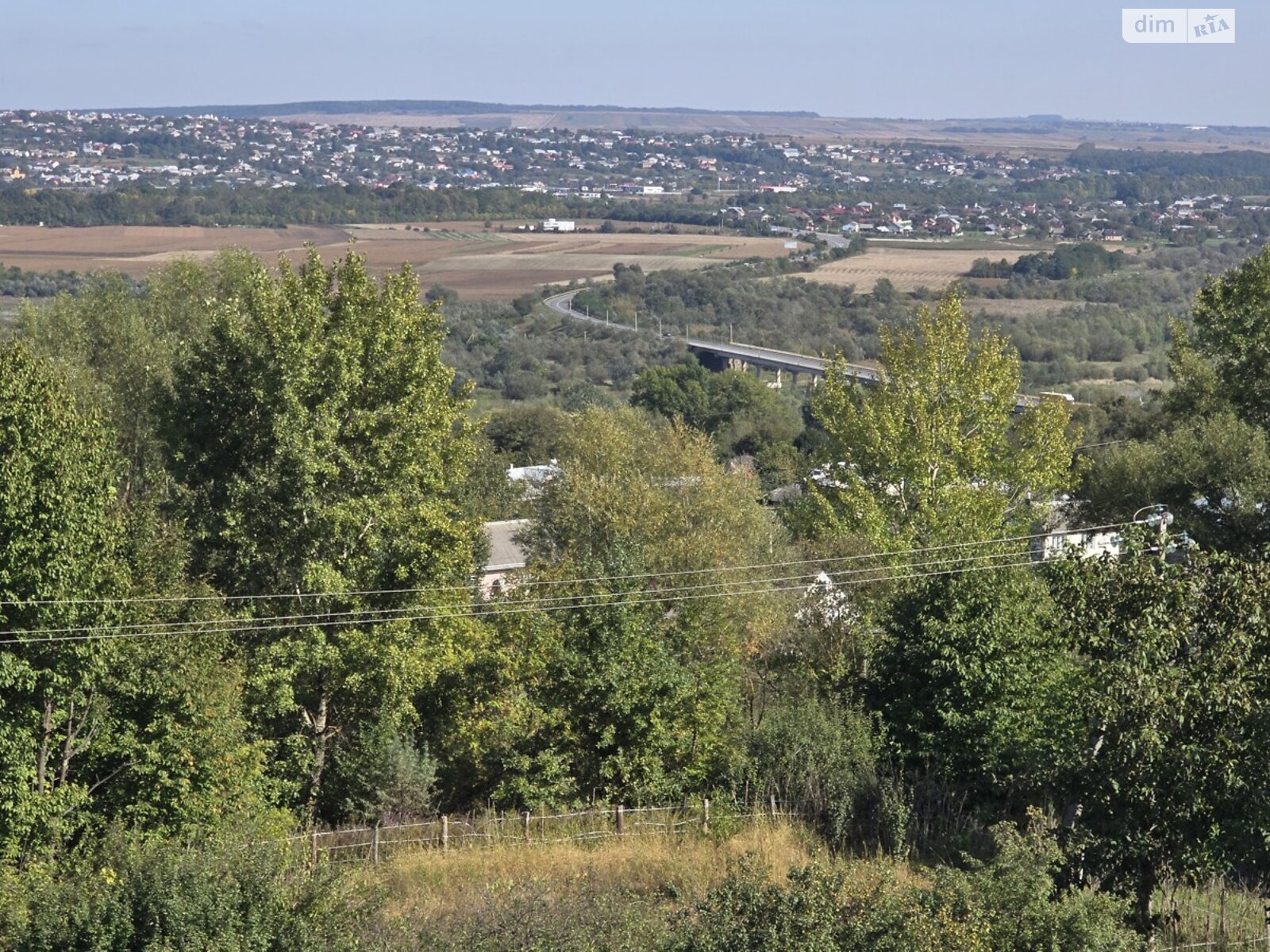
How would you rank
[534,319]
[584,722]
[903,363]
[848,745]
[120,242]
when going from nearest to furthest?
[848,745] → [584,722] → [903,363] → [534,319] → [120,242]

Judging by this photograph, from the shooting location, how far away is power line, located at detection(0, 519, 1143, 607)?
427 inches

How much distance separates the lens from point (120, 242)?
79.3 meters

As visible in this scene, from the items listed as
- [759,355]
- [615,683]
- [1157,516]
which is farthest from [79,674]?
[759,355]

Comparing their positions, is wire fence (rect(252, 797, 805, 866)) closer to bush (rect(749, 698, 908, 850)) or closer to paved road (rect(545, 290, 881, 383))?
bush (rect(749, 698, 908, 850))

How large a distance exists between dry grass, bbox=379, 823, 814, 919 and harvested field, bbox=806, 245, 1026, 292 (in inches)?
2745

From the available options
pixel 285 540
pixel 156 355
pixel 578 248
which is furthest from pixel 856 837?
pixel 578 248

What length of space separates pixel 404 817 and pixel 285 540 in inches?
114

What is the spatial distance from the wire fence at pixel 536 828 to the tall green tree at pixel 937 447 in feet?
20.5

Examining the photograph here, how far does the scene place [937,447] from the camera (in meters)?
18.0

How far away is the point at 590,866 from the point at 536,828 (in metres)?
1.60

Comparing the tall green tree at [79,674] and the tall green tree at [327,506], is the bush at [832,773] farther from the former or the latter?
the tall green tree at [79,674]

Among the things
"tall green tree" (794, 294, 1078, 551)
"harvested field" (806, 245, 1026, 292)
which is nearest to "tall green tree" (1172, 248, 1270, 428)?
"tall green tree" (794, 294, 1078, 551)

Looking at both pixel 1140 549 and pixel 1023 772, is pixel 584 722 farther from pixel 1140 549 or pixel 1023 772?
pixel 1140 549

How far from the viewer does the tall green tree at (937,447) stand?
17844mm
